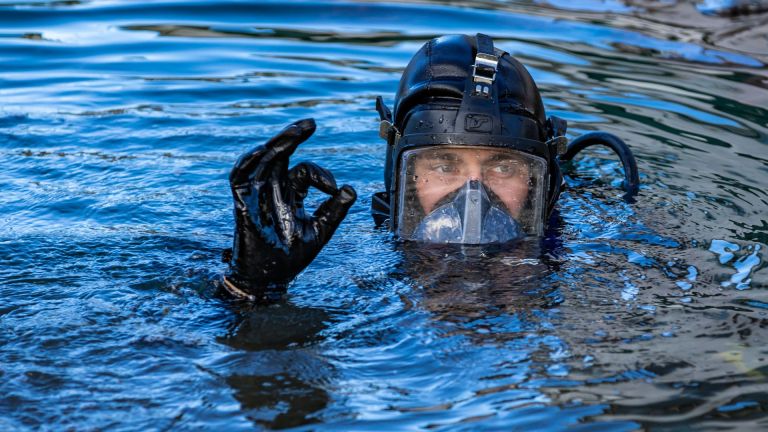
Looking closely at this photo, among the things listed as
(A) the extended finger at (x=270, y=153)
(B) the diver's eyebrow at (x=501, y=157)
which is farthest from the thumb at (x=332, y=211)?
(B) the diver's eyebrow at (x=501, y=157)

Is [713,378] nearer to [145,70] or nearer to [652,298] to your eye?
[652,298]

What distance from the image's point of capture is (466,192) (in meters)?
4.19

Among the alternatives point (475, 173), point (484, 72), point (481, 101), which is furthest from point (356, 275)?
point (484, 72)

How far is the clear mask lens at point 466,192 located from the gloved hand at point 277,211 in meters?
0.81

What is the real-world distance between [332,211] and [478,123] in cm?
97

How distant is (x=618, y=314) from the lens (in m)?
3.65

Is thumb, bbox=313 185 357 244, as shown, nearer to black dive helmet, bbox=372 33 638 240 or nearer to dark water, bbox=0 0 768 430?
dark water, bbox=0 0 768 430

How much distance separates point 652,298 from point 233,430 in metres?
1.82

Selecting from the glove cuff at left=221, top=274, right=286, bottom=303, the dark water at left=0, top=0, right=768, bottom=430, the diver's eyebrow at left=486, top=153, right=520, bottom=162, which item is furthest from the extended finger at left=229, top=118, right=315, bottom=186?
the diver's eyebrow at left=486, top=153, right=520, bottom=162

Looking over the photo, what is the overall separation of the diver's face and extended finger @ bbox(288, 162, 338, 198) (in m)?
0.85

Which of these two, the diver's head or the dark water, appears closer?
the dark water

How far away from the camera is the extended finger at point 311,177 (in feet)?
11.5

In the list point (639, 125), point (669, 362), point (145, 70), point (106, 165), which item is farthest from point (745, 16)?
point (669, 362)

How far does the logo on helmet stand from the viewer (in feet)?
13.7
